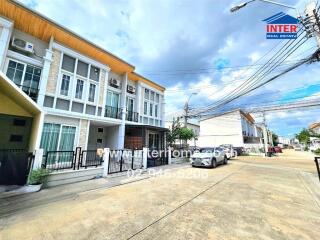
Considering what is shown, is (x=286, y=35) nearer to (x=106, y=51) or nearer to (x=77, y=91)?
(x=106, y=51)

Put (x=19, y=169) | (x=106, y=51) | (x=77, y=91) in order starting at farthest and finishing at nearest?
(x=106, y=51), (x=77, y=91), (x=19, y=169)

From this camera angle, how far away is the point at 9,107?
7.70m

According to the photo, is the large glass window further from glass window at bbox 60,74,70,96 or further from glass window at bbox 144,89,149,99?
glass window at bbox 144,89,149,99

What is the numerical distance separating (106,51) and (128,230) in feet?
38.6

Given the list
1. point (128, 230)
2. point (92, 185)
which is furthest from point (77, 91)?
point (128, 230)

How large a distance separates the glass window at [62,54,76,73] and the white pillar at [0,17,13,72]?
2710mm

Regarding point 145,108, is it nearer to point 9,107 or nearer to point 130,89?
point 130,89

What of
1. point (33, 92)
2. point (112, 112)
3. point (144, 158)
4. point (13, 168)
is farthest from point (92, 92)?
point (13, 168)

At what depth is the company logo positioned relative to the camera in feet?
21.4

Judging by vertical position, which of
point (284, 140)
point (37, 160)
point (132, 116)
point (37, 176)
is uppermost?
point (284, 140)

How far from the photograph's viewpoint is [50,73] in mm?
9539

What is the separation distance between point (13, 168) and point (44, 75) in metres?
5.47

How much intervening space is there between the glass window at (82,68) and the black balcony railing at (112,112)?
10.1 ft

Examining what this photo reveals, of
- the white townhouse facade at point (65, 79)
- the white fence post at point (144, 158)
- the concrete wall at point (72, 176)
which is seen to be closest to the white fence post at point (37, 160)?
the concrete wall at point (72, 176)
